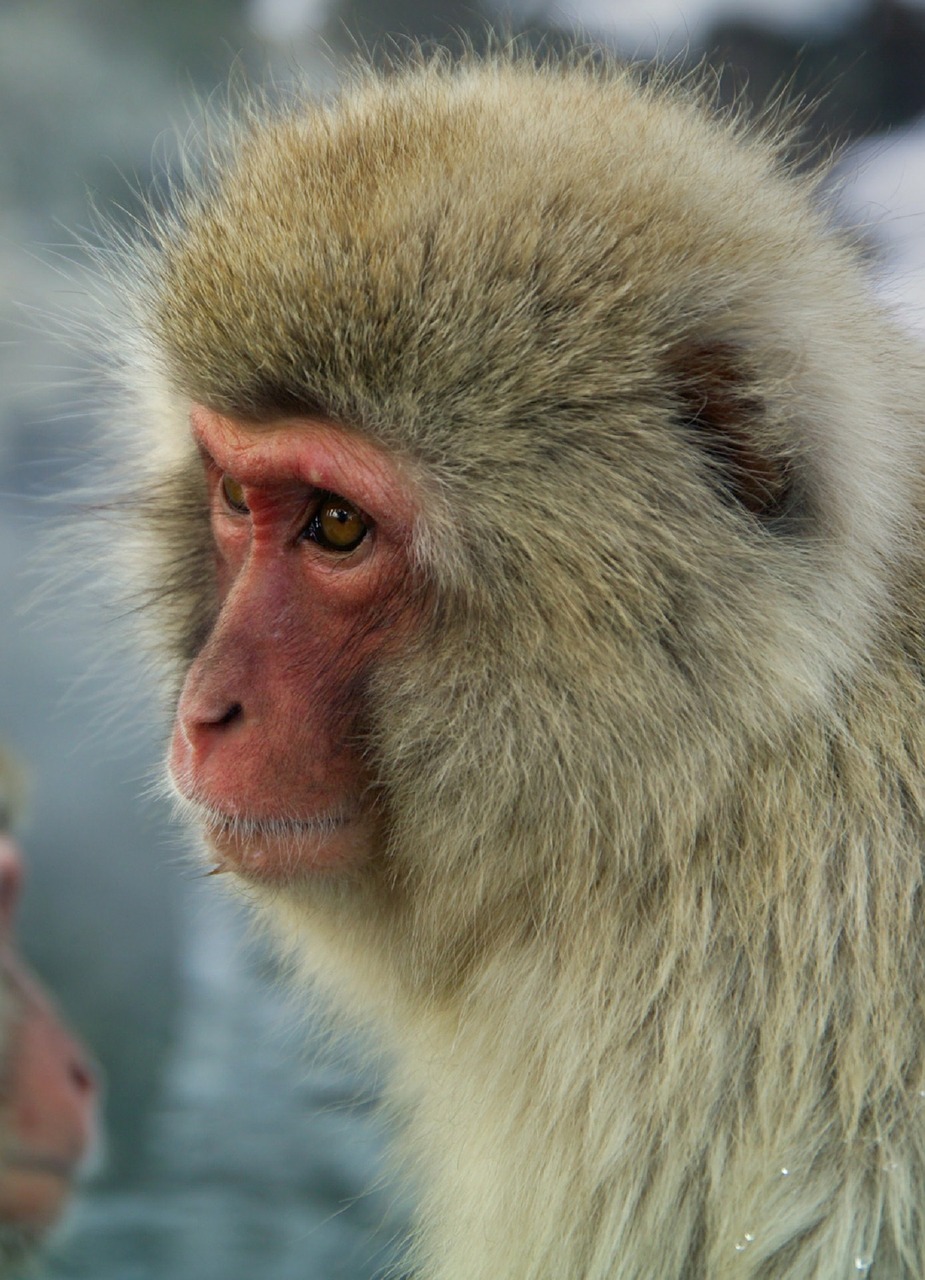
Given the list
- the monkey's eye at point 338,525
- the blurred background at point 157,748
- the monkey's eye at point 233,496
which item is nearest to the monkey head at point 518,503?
the monkey's eye at point 338,525

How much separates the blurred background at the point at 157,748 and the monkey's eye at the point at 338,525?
101 centimetres

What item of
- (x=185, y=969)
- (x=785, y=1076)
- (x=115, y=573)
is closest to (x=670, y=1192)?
(x=785, y=1076)

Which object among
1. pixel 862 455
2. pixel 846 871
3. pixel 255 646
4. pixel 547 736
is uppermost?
pixel 862 455

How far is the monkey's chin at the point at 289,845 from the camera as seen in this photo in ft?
4.94

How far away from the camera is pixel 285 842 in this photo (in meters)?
1.51

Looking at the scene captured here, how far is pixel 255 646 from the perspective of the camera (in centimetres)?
150

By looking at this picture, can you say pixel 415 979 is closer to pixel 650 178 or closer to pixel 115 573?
pixel 115 573

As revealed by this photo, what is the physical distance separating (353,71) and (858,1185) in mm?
1712

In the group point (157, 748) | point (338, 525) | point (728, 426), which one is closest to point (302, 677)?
point (338, 525)

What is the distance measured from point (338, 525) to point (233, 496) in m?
0.27

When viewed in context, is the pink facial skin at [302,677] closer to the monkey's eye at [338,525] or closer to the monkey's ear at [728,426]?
the monkey's eye at [338,525]

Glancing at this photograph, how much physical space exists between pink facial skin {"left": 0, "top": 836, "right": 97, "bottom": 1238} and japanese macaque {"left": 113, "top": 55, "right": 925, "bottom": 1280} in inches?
43.0

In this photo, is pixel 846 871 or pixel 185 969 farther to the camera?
pixel 185 969

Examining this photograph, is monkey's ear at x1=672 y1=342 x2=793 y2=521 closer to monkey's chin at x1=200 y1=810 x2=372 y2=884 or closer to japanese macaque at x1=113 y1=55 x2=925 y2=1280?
japanese macaque at x1=113 y1=55 x2=925 y2=1280
